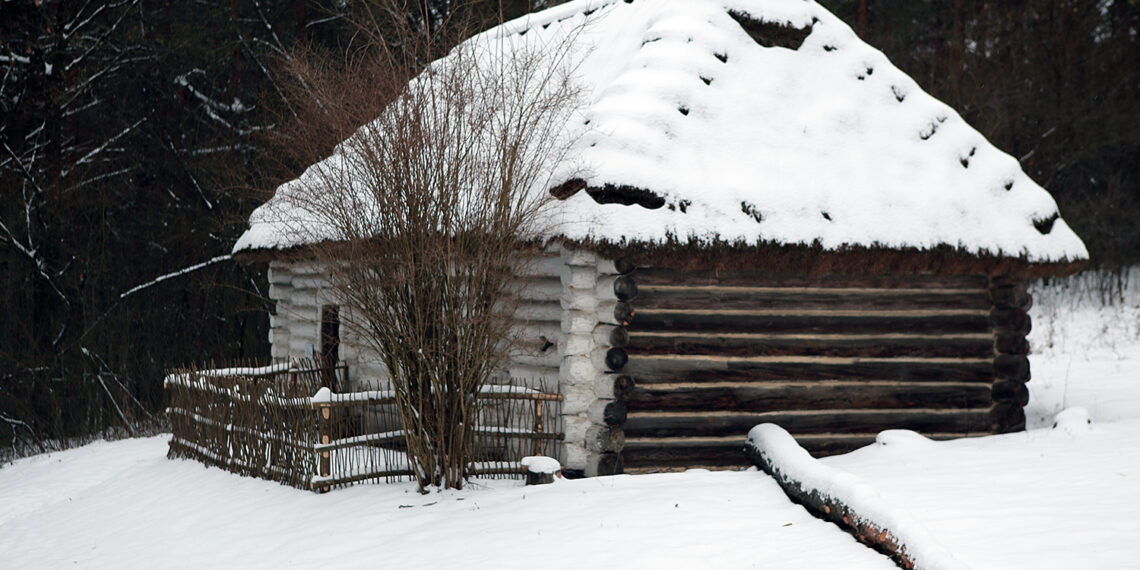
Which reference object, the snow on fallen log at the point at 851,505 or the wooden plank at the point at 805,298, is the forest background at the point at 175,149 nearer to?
the wooden plank at the point at 805,298

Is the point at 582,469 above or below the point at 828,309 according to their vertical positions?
below

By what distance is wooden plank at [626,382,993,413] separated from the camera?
8641 millimetres

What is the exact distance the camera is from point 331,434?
8547 mm

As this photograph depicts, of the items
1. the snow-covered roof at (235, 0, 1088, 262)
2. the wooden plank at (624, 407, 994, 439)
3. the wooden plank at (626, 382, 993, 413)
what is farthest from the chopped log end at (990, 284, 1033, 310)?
the wooden plank at (624, 407, 994, 439)

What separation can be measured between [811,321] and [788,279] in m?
0.48

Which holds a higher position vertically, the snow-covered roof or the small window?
the snow-covered roof

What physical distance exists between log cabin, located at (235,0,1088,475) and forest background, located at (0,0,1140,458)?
254 inches

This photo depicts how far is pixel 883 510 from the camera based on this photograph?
5852mm

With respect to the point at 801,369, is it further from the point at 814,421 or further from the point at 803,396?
the point at 814,421

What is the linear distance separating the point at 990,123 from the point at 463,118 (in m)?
16.1

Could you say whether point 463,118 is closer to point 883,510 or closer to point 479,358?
point 479,358

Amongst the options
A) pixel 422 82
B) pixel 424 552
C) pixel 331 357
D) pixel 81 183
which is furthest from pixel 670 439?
pixel 81 183

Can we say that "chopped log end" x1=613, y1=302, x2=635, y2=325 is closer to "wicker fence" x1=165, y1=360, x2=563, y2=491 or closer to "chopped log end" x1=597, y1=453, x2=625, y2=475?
"wicker fence" x1=165, y1=360, x2=563, y2=491

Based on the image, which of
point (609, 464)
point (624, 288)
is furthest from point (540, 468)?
point (624, 288)
